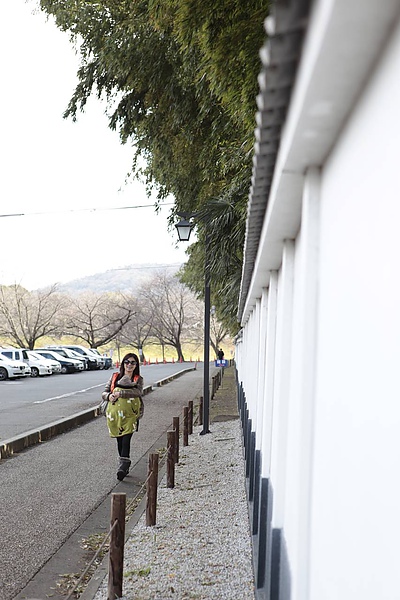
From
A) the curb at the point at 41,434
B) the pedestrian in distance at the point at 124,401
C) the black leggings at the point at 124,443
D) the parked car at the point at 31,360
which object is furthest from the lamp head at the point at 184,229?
the parked car at the point at 31,360

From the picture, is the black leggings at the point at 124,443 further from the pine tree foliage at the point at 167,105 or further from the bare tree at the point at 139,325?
the bare tree at the point at 139,325

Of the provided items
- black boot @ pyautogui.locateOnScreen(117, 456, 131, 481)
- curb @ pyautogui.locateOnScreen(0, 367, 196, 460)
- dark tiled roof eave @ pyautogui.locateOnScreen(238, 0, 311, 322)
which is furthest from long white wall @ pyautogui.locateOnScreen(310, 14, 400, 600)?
curb @ pyautogui.locateOnScreen(0, 367, 196, 460)

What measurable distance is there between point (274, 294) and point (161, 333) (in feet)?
283

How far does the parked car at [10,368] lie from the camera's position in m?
37.3

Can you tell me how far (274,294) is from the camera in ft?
18.5

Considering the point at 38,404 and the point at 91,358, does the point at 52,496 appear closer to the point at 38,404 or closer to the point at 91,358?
the point at 38,404

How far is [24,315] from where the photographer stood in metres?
76.0

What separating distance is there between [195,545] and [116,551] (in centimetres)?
168

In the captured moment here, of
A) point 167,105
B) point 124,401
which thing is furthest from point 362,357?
point 167,105

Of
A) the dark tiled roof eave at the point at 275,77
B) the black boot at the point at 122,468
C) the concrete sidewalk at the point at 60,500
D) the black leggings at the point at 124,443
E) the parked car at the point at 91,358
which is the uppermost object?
the dark tiled roof eave at the point at 275,77

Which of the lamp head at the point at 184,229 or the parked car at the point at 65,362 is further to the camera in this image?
the parked car at the point at 65,362

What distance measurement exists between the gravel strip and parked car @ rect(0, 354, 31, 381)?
28.0 meters

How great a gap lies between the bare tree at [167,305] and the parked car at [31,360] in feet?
151

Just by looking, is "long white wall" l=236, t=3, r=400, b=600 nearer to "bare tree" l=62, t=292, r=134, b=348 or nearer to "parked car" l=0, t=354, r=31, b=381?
"parked car" l=0, t=354, r=31, b=381
